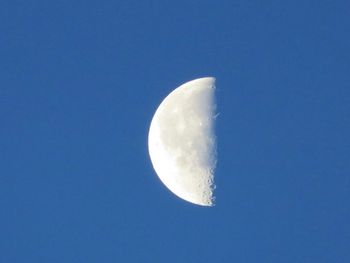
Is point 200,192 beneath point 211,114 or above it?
beneath

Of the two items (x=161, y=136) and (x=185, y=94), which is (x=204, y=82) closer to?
(x=185, y=94)

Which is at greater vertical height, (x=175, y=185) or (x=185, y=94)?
(x=185, y=94)

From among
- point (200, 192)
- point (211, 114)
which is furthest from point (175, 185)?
point (211, 114)

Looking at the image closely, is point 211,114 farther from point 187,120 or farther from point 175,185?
point 175,185

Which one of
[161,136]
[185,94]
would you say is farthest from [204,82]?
[161,136]

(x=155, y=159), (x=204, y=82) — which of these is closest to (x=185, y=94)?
(x=204, y=82)
